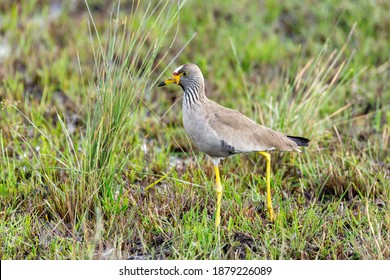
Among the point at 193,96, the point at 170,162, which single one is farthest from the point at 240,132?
the point at 170,162

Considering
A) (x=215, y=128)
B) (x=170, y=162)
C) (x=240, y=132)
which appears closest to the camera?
(x=215, y=128)

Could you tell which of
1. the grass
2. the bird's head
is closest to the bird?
the bird's head

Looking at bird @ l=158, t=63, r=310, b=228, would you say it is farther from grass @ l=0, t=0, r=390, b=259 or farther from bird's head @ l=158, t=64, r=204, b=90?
grass @ l=0, t=0, r=390, b=259

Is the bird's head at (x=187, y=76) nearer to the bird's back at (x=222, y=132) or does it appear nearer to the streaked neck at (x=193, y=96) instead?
the streaked neck at (x=193, y=96)

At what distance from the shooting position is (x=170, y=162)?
5277 mm

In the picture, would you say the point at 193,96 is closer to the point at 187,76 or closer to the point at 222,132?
the point at 187,76

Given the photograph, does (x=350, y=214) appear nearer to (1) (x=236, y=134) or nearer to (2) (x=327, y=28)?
(1) (x=236, y=134)

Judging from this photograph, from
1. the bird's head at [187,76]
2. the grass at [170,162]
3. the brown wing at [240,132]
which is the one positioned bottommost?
the grass at [170,162]

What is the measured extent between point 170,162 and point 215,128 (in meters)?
1.32

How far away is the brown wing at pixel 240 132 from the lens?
404 cm

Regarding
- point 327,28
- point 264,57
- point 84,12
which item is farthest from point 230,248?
point 84,12

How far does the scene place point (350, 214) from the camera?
14.3 feet

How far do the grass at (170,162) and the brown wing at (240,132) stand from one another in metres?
0.35

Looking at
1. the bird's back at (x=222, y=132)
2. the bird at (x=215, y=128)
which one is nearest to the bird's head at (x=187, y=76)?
the bird at (x=215, y=128)
